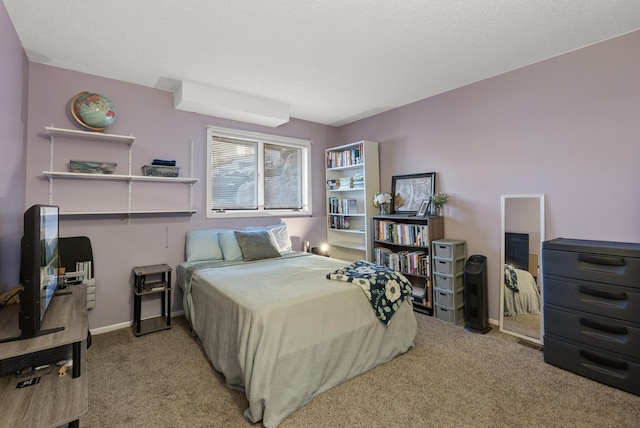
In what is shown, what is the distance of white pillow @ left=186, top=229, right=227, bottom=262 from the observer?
3105mm

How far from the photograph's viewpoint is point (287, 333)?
5.62 ft

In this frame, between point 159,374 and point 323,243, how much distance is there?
2.69 meters

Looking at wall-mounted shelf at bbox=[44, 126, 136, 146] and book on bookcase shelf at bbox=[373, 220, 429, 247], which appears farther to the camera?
book on bookcase shelf at bbox=[373, 220, 429, 247]

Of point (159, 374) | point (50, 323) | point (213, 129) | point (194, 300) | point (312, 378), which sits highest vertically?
point (213, 129)

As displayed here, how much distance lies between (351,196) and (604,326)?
3021 millimetres

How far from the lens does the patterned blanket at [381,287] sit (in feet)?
7.07

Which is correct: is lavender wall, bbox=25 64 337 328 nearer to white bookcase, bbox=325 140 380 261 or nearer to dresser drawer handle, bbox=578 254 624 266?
white bookcase, bbox=325 140 380 261

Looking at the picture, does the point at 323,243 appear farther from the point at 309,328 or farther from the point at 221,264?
the point at 309,328

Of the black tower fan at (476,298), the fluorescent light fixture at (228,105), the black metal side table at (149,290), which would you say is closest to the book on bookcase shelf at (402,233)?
the black tower fan at (476,298)

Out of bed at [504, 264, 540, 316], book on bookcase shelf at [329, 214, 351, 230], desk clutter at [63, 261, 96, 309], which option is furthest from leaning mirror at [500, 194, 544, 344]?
desk clutter at [63, 261, 96, 309]

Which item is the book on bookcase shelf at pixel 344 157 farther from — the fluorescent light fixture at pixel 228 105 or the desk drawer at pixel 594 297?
the desk drawer at pixel 594 297

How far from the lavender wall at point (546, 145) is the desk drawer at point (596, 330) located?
2.20 ft

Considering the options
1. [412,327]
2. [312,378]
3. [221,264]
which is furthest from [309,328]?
[221,264]

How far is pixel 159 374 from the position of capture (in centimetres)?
211
